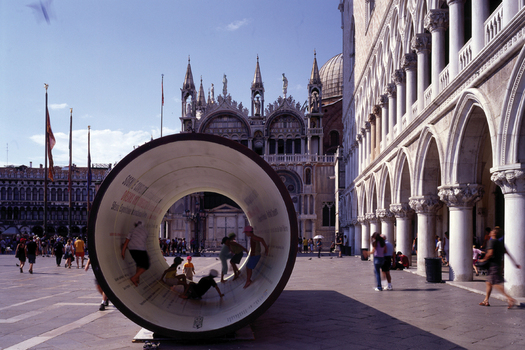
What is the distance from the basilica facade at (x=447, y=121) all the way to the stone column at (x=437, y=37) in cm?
3

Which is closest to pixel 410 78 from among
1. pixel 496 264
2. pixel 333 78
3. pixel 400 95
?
pixel 400 95

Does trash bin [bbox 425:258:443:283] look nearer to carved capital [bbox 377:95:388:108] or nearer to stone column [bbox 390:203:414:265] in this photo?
stone column [bbox 390:203:414:265]

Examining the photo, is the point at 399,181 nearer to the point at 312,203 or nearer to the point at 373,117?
the point at 373,117

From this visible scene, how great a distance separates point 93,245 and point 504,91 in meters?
8.24

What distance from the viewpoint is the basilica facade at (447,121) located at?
9883 millimetres

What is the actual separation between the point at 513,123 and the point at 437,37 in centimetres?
588

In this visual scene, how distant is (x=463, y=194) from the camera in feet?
42.5

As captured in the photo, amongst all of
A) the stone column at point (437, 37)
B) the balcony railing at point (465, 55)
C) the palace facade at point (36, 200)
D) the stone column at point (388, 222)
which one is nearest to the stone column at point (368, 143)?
the stone column at point (388, 222)

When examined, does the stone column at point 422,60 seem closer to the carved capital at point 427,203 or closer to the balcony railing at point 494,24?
the carved capital at point 427,203

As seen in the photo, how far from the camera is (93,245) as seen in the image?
600 centimetres

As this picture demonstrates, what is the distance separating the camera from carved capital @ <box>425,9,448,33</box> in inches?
574

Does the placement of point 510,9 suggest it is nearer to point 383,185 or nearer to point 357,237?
point 383,185

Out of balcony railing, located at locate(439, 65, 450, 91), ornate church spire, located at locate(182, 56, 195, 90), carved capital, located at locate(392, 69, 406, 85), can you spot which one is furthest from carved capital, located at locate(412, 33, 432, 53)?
ornate church spire, located at locate(182, 56, 195, 90)

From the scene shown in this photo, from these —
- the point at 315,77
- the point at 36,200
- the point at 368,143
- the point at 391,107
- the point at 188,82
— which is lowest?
the point at 36,200
